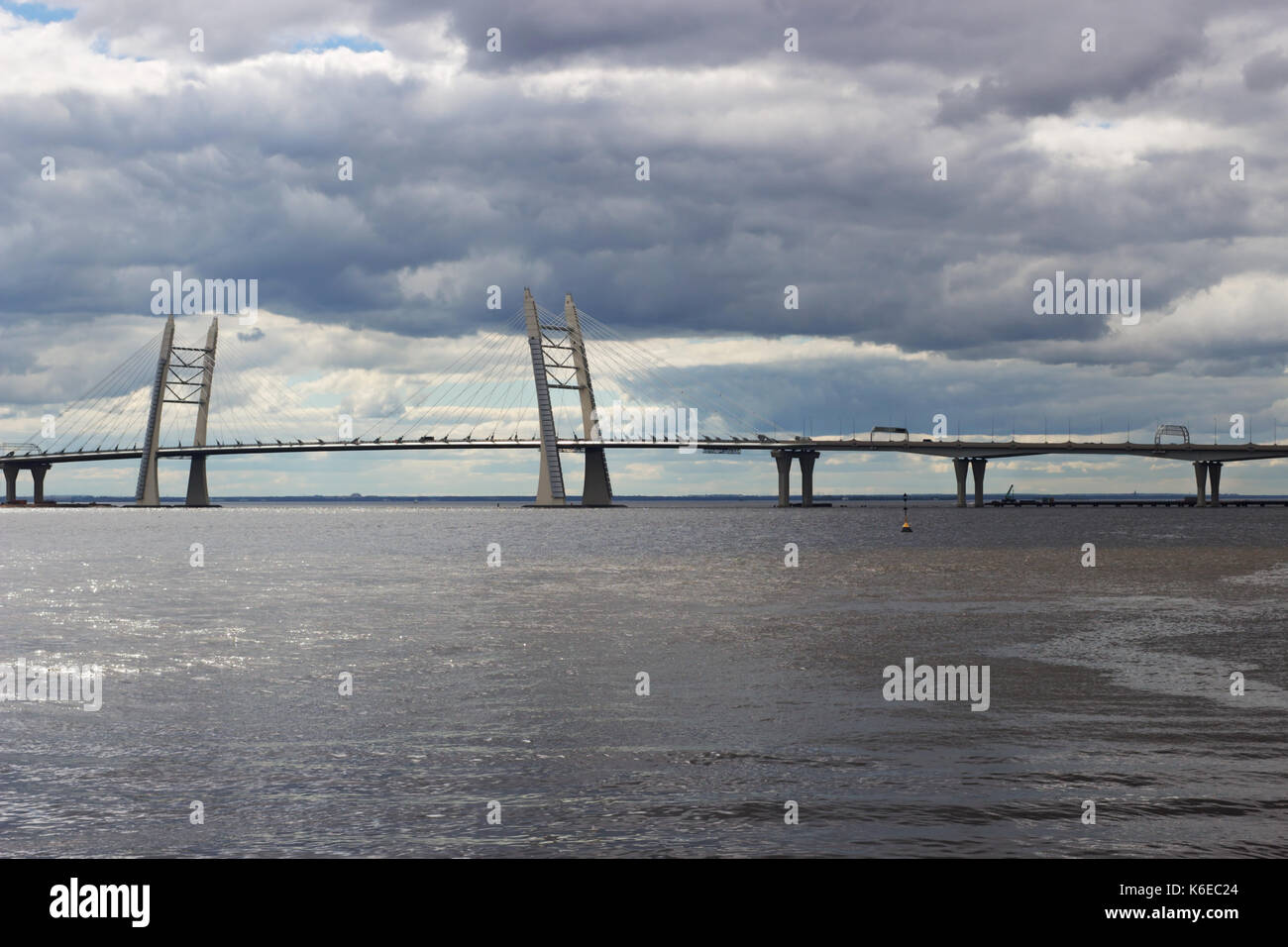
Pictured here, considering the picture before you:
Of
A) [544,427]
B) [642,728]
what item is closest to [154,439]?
[544,427]

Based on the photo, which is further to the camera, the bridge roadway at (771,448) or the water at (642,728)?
the bridge roadway at (771,448)

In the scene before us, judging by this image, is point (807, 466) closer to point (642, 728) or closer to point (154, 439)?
point (154, 439)

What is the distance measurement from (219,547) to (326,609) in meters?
52.2

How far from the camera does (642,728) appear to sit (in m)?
19.1

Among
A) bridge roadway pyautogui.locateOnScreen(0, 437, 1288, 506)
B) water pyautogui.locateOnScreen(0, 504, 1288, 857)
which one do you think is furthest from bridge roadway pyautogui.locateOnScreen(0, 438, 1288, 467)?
water pyautogui.locateOnScreen(0, 504, 1288, 857)

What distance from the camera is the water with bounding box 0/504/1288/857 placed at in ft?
42.5

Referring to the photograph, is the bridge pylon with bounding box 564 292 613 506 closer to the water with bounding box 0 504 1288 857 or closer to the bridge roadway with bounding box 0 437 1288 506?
the bridge roadway with bounding box 0 437 1288 506

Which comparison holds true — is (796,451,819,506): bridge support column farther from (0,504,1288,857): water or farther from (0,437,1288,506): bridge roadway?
(0,504,1288,857): water

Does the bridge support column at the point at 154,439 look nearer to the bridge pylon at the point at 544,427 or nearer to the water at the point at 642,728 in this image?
the bridge pylon at the point at 544,427

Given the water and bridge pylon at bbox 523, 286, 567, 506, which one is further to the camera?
bridge pylon at bbox 523, 286, 567, 506

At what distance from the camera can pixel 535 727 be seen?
62.5ft

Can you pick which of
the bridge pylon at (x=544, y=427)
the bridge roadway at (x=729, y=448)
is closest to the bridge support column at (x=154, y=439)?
the bridge roadway at (x=729, y=448)

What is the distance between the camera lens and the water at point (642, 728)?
510 inches
